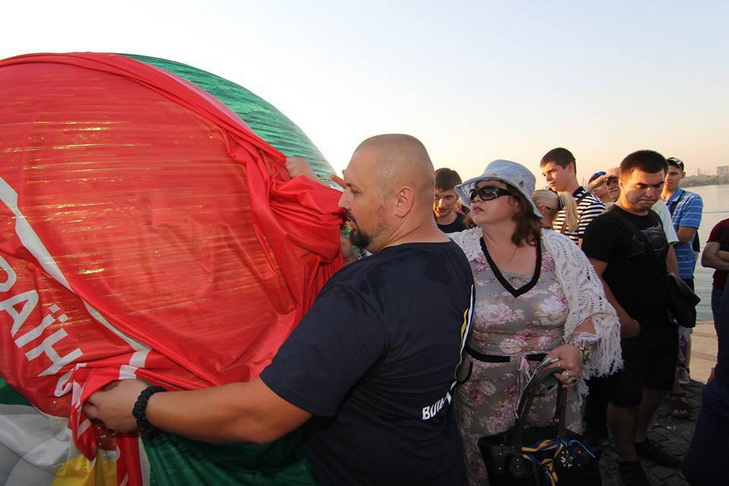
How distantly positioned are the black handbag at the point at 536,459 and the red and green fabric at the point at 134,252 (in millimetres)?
915

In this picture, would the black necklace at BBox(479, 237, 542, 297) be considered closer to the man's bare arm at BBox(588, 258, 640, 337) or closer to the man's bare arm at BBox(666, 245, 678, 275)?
the man's bare arm at BBox(588, 258, 640, 337)

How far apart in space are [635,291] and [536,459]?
1658 millimetres

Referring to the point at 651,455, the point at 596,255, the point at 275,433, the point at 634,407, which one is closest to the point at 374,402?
the point at 275,433

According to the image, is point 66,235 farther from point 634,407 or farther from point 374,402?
point 634,407

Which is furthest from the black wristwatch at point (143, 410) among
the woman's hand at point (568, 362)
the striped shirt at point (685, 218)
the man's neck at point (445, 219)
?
the striped shirt at point (685, 218)

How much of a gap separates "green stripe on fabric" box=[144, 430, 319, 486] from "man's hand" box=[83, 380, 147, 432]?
18 cm

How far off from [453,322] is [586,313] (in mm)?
1280

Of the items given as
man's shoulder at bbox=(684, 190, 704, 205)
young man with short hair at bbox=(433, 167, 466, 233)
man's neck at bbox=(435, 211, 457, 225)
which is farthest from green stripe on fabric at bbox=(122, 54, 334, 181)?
man's shoulder at bbox=(684, 190, 704, 205)

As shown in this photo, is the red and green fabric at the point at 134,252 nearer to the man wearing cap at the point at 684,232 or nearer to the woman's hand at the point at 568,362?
the woman's hand at the point at 568,362

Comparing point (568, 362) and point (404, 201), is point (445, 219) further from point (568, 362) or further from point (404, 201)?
point (404, 201)

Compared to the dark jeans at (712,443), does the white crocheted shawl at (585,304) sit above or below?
above

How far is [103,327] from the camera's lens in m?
1.29

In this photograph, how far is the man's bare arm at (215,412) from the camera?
1.11 m

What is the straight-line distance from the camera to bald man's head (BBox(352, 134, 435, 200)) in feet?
4.58
